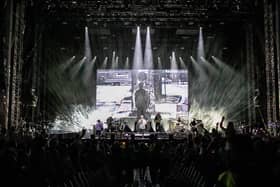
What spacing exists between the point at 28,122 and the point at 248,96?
11433 millimetres

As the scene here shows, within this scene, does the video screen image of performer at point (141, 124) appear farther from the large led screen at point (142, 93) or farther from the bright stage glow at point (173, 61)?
the bright stage glow at point (173, 61)

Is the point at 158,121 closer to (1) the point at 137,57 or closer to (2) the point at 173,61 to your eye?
(1) the point at 137,57

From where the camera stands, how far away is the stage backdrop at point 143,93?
2533 cm

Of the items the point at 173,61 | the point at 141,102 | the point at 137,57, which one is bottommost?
the point at 141,102

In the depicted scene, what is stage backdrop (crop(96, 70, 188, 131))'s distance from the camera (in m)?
25.3

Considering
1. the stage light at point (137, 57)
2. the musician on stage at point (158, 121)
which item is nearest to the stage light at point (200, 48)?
the stage light at point (137, 57)

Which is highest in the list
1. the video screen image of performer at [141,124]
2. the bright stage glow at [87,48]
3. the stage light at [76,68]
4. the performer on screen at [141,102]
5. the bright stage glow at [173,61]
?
the bright stage glow at [87,48]

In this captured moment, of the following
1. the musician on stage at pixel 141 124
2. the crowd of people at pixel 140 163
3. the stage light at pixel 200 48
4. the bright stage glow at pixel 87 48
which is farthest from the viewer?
the stage light at pixel 200 48

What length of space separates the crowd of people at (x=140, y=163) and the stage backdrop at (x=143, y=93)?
13087 mm

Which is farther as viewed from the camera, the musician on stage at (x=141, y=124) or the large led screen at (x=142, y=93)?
the large led screen at (x=142, y=93)

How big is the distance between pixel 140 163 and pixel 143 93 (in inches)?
611

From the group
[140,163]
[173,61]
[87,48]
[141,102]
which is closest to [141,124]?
[141,102]

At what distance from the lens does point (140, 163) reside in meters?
9.91

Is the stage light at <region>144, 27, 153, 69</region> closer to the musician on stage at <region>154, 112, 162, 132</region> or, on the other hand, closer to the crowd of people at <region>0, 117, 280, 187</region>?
the musician on stage at <region>154, 112, 162, 132</region>
